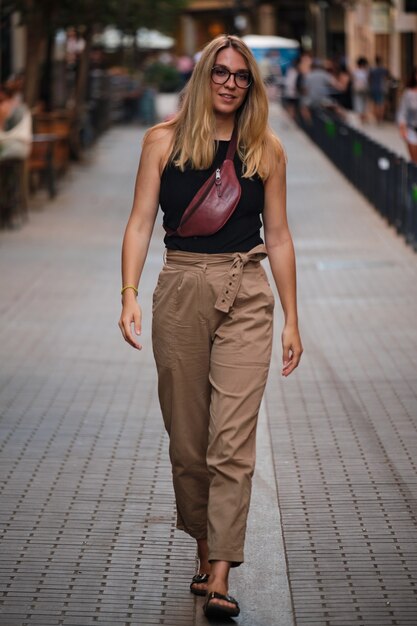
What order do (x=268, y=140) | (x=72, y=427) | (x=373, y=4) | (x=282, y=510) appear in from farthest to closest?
(x=373, y=4) → (x=72, y=427) → (x=282, y=510) → (x=268, y=140)

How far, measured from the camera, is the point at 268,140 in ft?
16.3

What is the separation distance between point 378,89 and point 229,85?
127 feet

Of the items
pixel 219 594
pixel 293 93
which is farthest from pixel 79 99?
pixel 219 594

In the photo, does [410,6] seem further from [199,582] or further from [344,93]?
[199,582]

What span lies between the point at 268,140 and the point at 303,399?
12.4ft

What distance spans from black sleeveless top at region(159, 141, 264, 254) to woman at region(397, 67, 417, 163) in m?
14.4

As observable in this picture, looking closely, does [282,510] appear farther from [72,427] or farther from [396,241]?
[396,241]

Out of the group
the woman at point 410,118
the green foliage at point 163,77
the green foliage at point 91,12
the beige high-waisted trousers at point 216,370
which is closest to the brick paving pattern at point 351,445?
the beige high-waisted trousers at point 216,370

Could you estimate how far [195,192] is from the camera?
4.89 meters

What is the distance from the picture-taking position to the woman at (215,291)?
4836mm

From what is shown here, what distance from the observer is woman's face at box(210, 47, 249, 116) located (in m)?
4.88

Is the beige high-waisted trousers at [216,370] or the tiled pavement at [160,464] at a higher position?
the beige high-waisted trousers at [216,370]

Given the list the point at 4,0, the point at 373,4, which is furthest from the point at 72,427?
the point at 373,4

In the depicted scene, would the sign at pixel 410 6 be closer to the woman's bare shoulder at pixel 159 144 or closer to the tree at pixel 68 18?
the tree at pixel 68 18
